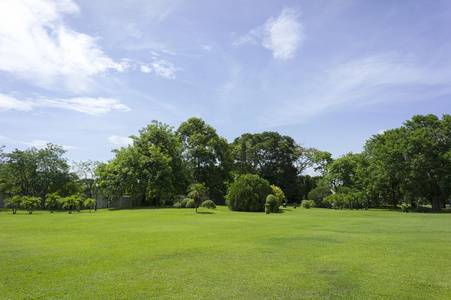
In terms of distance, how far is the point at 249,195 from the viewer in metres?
33.1

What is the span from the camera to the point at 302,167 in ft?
204

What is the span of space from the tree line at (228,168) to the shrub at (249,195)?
11.2 meters

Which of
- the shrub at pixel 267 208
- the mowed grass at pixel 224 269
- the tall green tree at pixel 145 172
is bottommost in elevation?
the shrub at pixel 267 208

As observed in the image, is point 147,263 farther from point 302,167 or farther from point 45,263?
point 302,167

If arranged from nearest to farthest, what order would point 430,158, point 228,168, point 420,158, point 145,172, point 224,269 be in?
point 224,269, point 420,158, point 430,158, point 145,172, point 228,168

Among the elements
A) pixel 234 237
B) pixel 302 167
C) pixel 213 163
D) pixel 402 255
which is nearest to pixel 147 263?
pixel 234 237

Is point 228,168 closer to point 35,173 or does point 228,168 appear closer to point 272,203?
point 272,203

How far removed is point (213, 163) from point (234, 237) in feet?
120

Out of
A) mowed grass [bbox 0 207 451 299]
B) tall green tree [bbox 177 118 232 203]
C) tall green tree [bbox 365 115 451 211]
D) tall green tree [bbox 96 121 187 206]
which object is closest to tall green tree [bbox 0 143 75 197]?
tall green tree [bbox 96 121 187 206]

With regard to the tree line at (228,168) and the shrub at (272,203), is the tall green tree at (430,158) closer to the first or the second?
→ the tree line at (228,168)

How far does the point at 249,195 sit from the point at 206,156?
1677 centimetres

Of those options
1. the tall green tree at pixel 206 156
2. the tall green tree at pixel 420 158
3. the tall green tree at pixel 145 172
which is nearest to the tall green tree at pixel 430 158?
the tall green tree at pixel 420 158

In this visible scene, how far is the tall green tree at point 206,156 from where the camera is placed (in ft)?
155

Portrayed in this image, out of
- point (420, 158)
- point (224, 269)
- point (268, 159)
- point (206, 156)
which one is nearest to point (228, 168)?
point (206, 156)
